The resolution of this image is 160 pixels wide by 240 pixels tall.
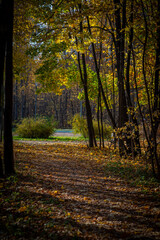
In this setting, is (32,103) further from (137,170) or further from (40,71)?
(137,170)

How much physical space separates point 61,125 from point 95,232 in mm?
33300

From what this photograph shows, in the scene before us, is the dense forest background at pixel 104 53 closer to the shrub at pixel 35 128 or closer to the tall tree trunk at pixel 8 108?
the tall tree trunk at pixel 8 108

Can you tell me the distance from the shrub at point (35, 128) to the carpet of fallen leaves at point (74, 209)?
Answer: 10.8m

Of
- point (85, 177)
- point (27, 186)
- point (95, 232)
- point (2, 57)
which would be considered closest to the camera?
point (2, 57)

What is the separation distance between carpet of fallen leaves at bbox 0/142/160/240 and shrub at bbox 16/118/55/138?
10.8 metres

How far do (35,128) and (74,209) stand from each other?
42.7ft

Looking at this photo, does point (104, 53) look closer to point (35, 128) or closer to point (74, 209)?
point (35, 128)

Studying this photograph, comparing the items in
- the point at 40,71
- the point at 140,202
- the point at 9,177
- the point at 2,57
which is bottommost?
the point at 140,202

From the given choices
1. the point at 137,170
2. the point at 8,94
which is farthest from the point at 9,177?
the point at 137,170

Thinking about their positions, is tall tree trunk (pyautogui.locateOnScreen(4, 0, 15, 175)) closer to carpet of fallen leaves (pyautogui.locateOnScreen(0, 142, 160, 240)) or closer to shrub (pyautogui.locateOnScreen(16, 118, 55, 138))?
carpet of fallen leaves (pyautogui.locateOnScreen(0, 142, 160, 240))

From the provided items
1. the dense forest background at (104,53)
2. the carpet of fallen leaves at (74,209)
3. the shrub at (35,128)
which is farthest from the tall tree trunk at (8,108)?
the shrub at (35,128)

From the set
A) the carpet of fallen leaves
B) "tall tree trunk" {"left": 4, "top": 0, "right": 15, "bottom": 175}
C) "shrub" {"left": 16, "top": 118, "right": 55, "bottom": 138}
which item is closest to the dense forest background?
"tall tree trunk" {"left": 4, "top": 0, "right": 15, "bottom": 175}

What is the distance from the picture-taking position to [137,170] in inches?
210

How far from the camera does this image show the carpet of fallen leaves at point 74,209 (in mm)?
2402
